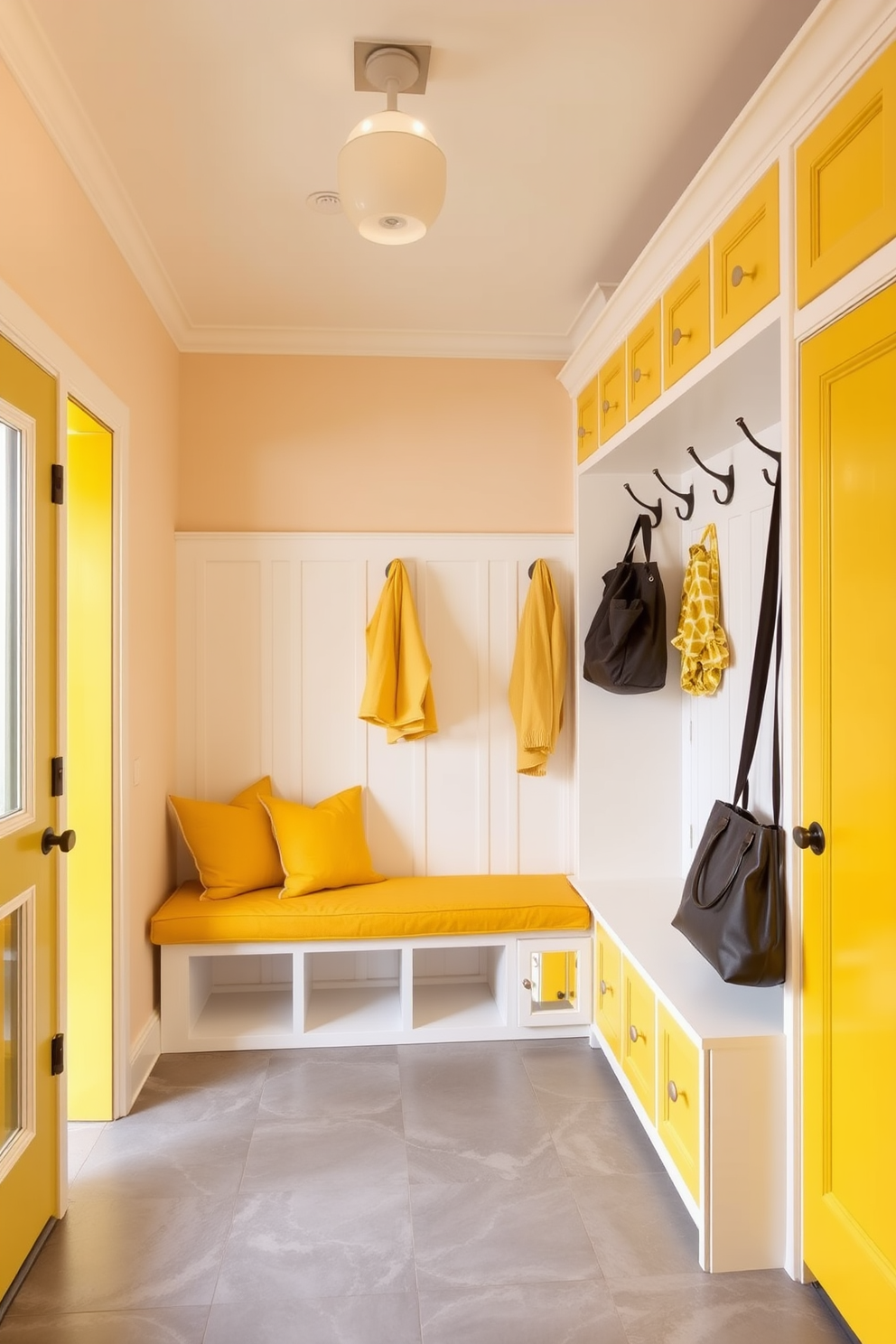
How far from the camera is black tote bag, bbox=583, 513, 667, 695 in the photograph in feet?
9.98

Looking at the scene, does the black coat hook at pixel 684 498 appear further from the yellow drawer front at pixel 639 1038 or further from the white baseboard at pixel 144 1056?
the white baseboard at pixel 144 1056

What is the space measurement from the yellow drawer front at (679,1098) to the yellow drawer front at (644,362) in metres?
1.68

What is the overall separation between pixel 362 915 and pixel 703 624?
1.49 metres

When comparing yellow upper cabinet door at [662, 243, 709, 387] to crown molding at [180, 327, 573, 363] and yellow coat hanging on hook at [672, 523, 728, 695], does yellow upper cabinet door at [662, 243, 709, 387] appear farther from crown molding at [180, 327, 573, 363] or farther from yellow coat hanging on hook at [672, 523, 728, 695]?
crown molding at [180, 327, 573, 363]

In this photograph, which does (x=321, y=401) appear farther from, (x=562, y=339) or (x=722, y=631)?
(x=722, y=631)

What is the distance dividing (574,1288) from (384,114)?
2.45 metres

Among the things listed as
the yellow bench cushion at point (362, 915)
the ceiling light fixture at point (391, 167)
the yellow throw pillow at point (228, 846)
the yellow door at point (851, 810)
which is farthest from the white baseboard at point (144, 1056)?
the ceiling light fixture at point (391, 167)

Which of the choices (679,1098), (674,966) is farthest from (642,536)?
(679,1098)

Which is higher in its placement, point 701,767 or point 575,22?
point 575,22

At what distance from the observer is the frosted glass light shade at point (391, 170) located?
1.75m

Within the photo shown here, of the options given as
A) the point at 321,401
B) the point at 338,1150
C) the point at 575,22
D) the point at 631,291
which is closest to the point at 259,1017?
the point at 338,1150

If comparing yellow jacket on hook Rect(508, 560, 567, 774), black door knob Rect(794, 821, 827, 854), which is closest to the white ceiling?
yellow jacket on hook Rect(508, 560, 567, 774)

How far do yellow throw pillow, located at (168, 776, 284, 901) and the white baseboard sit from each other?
0.44 m

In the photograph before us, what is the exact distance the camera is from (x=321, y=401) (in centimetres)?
345
